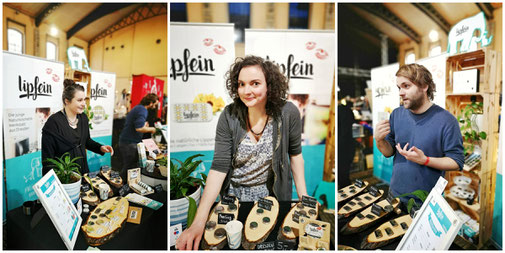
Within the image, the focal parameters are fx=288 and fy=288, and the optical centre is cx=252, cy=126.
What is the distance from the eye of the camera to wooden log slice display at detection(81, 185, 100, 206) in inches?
73.9

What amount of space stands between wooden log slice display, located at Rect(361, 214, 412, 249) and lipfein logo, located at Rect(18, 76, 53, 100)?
6.92 feet

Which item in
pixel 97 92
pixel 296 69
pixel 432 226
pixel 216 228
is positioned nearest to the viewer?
pixel 432 226

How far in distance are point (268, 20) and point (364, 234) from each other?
1.49 meters

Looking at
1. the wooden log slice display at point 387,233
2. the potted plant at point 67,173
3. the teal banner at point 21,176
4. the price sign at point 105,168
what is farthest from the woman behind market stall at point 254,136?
the teal banner at point 21,176

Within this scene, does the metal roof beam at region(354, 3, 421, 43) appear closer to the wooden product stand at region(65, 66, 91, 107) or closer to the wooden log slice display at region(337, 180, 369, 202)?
the wooden log slice display at region(337, 180, 369, 202)

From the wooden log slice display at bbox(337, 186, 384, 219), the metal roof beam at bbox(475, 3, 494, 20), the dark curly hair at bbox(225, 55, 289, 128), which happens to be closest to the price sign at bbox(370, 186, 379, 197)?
the wooden log slice display at bbox(337, 186, 384, 219)

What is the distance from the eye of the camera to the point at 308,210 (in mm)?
1819

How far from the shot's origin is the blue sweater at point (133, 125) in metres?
1.94

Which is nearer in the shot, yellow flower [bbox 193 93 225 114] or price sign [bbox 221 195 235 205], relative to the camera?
price sign [bbox 221 195 235 205]

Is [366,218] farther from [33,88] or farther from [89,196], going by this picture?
[33,88]

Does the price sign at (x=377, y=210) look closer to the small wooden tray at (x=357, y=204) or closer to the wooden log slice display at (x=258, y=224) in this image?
the small wooden tray at (x=357, y=204)

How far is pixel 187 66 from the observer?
1.95m

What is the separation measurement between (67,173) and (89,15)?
1061 mm

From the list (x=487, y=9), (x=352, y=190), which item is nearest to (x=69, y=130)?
(x=352, y=190)
